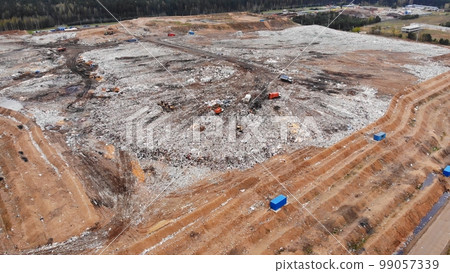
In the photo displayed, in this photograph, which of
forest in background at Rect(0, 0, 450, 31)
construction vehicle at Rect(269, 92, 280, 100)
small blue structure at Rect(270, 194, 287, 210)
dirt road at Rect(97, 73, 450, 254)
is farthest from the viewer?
forest in background at Rect(0, 0, 450, 31)

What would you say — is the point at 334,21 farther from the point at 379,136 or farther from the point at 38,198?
the point at 38,198

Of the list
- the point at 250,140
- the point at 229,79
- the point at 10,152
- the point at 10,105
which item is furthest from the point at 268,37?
the point at 10,152

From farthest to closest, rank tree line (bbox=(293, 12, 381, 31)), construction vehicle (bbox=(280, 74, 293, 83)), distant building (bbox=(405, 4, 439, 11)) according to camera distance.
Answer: distant building (bbox=(405, 4, 439, 11)), tree line (bbox=(293, 12, 381, 31)), construction vehicle (bbox=(280, 74, 293, 83))

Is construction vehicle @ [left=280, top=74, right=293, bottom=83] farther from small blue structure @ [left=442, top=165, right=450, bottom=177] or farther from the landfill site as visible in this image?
small blue structure @ [left=442, top=165, right=450, bottom=177]

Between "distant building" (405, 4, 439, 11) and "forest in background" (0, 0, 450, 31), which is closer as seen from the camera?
"forest in background" (0, 0, 450, 31)

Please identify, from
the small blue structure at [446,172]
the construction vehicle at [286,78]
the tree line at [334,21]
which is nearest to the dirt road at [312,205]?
the small blue structure at [446,172]

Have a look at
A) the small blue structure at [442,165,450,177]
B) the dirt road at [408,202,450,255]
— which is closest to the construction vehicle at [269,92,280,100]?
the small blue structure at [442,165,450,177]

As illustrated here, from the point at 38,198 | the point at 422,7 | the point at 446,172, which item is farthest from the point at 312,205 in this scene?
the point at 422,7
